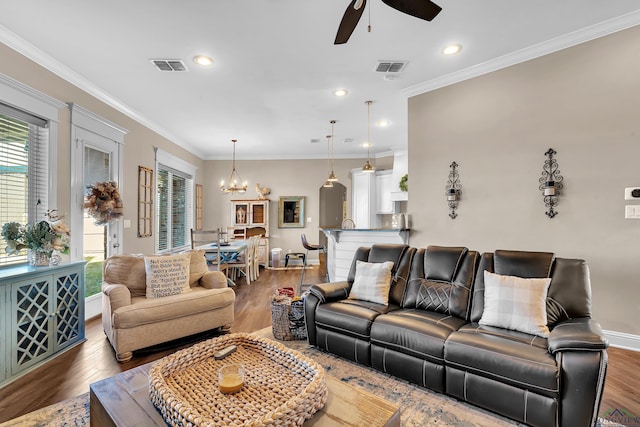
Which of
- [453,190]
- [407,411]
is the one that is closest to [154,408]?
[407,411]

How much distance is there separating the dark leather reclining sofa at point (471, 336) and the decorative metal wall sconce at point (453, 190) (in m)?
1.12

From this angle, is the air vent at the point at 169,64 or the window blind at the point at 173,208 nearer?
the air vent at the point at 169,64

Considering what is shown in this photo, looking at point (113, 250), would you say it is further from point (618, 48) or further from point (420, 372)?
point (618, 48)

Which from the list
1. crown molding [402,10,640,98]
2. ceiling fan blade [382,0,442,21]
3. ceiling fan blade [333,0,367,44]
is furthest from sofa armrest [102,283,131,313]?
crown molding [402,10,640,98]

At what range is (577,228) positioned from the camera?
3.00 m

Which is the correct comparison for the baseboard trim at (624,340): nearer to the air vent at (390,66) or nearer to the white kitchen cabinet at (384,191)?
the air vent at (390,66)

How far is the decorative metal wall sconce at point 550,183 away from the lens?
308 cm

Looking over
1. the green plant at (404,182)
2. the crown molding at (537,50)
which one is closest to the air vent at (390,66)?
the crown molding at (537,50)

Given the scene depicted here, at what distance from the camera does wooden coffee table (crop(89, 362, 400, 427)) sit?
1.26 metres

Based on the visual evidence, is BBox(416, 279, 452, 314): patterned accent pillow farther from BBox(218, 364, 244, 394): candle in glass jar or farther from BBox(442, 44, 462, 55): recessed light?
BBox(442, 44, 462, 55): recessed light

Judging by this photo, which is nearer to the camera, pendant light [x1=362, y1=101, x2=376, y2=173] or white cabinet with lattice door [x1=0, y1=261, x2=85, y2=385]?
white cabinet with lattice door [x1=0, y1=261, x2=85, y2=385]

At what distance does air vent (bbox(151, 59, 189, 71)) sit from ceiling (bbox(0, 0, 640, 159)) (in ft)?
0.25

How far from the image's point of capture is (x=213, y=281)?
3.48m

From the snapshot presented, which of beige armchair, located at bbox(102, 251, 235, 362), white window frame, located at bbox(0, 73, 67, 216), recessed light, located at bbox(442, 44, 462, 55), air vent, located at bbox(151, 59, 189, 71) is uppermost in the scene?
recessed light, located at bbox(442, 44, 462, 55)
